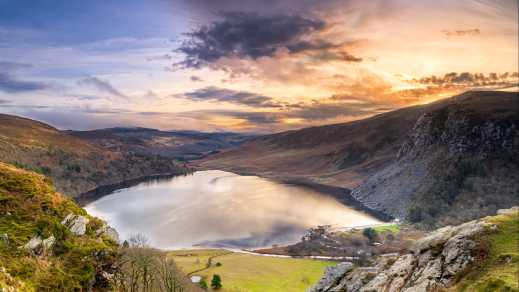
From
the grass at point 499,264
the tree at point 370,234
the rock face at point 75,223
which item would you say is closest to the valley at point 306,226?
the grass at point 499,264

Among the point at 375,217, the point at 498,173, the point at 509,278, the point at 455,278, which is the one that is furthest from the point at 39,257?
the point at 498,173

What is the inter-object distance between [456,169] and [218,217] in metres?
94.3

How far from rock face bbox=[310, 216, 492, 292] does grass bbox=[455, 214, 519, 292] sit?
768mm

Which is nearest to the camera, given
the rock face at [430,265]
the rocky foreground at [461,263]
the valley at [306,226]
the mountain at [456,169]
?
the rocky foreground at [461,263]

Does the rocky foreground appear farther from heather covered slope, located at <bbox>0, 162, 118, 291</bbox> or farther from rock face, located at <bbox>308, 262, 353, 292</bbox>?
heather covered slope, located at <bbox>0, 162, 118, 291</bbox>

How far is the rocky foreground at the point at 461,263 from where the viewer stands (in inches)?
794

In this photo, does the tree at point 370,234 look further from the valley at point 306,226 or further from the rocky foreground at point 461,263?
the rocky foreground at point 461,263

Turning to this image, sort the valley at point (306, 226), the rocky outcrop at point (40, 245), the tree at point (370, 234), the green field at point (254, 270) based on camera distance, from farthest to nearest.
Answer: the tree at point (370, 234) → the green field at point (254, 270) → the rocky outcrop at point (40, 245) → the valley at point (306, 226)

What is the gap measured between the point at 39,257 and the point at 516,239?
34167mm

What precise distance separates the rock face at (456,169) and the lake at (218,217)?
1935cm

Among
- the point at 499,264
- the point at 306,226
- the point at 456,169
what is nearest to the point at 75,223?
the point at 499,264

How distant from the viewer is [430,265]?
25016 mm

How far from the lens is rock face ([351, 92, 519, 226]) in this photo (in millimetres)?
133625

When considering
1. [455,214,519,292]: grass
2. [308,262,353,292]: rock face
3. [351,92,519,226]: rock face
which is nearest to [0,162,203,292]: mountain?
[308,262,353,292]: rock face
